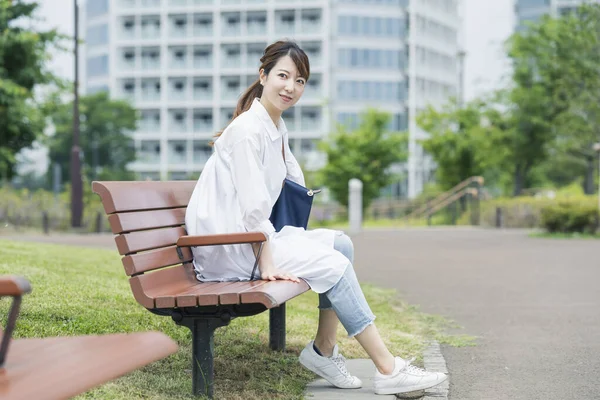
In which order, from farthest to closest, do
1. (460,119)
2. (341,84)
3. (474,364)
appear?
(341,84)
(460,119)
(474,364)

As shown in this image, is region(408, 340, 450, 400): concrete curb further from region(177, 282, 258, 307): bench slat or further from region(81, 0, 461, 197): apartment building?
region(81, 0, 461, 197): apartment building

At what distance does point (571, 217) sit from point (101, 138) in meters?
56.6

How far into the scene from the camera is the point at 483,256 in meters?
15.5

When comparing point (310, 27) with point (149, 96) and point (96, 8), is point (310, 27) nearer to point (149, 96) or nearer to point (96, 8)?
point (149, 96)

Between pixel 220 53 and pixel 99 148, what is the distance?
14.4 meters

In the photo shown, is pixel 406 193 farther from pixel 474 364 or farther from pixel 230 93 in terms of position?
pixel 474 364

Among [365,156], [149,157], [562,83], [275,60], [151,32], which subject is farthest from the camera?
A: [151,32]

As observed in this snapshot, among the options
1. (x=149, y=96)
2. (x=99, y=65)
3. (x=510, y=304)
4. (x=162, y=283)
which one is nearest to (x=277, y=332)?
(x=162, y=283)

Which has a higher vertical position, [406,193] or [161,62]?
[161,62]

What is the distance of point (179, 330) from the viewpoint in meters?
6.01

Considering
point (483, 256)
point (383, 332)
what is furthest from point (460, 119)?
point (383, 332)

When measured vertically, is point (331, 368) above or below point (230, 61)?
below

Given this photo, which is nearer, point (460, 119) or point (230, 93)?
point (460, 119)

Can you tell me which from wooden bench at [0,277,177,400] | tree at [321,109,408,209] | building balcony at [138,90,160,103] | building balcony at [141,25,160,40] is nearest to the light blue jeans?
wooden bench at [0,277,177,400]
